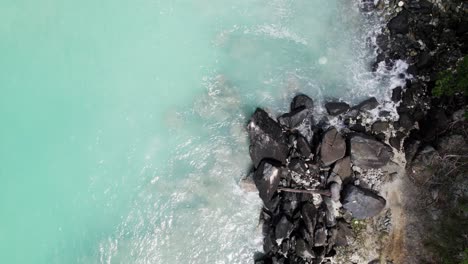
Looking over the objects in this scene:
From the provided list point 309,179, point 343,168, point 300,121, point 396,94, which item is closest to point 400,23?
point 396,94

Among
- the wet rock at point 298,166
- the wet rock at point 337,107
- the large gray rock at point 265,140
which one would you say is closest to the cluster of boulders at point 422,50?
the wet rock at point 337,107

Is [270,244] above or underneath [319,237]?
underneath

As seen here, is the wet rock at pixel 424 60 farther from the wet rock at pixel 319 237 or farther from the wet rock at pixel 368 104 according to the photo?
the wet rock at pixel 319 237

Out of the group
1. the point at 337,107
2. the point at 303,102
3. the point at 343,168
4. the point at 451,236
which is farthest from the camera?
the point at 303,102

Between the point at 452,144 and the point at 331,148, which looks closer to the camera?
the point at 452,144

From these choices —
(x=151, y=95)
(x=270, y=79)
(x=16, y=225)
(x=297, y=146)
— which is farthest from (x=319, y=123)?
(x=16, y=225)

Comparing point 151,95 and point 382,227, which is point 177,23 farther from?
point 382,227

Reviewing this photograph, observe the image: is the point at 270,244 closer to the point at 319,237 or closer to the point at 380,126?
the point at 319,237

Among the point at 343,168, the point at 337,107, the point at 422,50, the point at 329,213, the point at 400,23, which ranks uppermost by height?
the point at 400,23
